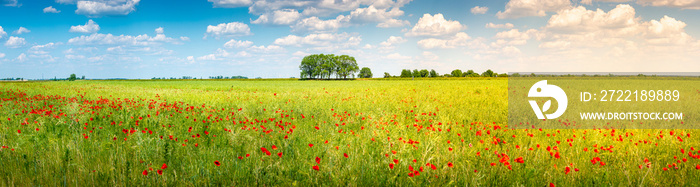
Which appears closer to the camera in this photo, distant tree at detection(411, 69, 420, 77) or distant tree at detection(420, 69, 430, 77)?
distant tree at detection(411, 69, 420, 77)

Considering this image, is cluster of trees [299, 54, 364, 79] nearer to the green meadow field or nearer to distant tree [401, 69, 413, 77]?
distant tree [401, 69, 413, 77]

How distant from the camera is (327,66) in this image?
4072 inches

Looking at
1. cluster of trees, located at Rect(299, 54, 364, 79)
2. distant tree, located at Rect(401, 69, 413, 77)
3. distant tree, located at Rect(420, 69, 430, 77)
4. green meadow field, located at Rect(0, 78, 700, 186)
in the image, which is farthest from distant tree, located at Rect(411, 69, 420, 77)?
green meadow field, located at Rect(0, 78, 700, 186)

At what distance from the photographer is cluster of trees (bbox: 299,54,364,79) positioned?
343 feet

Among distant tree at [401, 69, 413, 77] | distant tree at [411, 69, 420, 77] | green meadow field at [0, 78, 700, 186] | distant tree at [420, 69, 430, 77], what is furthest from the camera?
distant tree at [420, 69, 430, 77]

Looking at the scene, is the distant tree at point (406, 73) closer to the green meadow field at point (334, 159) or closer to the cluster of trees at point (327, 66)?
the cluster of trees at point (327, 66)

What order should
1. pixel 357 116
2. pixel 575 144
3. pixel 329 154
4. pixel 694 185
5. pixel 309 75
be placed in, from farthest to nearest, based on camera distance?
pixel 309 75 → pixel 357 116 → pixel 575 144 → pixel 329 154 → pixel 694 185

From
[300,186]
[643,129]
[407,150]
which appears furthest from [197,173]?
[643,129]

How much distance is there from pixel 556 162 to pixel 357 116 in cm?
494

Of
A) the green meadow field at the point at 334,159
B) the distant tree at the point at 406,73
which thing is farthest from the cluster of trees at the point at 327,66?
the green meadow field at the point at 334,159

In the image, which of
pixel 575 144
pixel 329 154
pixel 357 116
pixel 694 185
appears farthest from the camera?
pixel 357 116

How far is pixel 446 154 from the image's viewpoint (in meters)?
5.38

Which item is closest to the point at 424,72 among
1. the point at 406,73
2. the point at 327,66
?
the point at 406,73

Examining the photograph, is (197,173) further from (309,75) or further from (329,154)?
(309,75)
